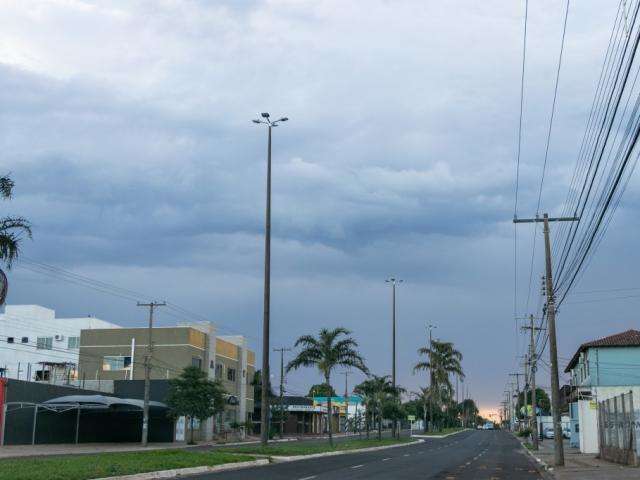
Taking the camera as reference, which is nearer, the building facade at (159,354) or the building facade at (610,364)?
the building facade at (610,364)

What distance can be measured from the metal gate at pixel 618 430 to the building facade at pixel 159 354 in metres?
44.8

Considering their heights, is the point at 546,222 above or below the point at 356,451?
above

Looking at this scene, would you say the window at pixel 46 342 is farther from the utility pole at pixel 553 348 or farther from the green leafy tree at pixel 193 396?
the utility pole at pixel 553 348

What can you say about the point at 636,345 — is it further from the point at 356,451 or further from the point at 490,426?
the point at 490,426

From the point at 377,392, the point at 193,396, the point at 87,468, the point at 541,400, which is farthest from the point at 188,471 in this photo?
the point at 541,400

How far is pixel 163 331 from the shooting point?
74.5 meters

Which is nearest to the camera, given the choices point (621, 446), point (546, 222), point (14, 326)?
point (621, 446)

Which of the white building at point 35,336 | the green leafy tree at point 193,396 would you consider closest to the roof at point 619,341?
the green leafy tree at point 193,396

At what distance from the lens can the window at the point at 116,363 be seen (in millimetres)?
75438

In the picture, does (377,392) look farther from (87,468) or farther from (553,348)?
(87,468)

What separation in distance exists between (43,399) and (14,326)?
47391 millimetres

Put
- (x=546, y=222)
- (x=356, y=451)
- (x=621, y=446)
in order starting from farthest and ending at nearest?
(x=356, y=451)
(x=546, y=222)
(x=621, y=446)

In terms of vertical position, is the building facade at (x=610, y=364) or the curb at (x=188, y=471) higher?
the building facade at (x=610, y=364)

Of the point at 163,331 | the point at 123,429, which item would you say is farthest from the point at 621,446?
the point at 163,331
